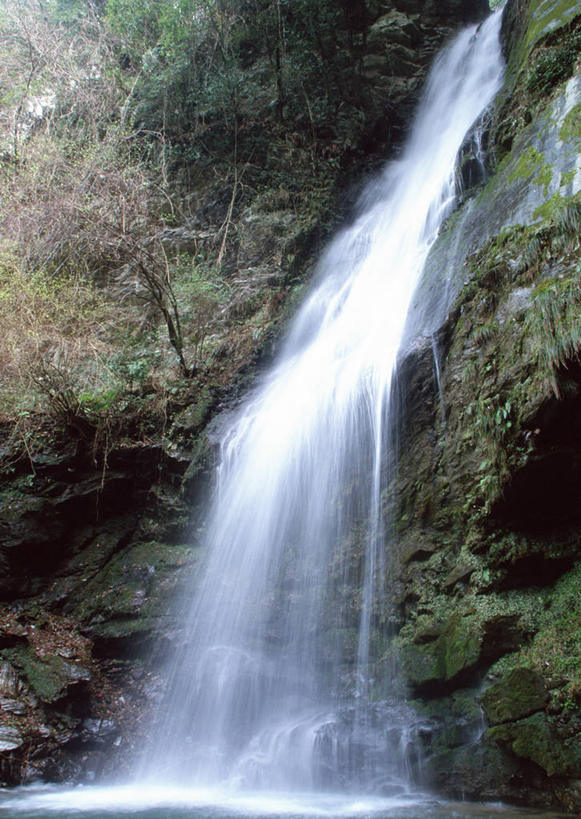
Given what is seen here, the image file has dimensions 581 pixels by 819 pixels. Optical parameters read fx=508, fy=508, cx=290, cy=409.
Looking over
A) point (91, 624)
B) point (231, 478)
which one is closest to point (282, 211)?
point (231, 478)

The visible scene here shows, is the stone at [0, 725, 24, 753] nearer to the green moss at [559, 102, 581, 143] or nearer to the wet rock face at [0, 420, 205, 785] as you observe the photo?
the wet rock face at [0, 420, 205, 785]

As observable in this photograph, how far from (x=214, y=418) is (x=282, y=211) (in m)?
7.10

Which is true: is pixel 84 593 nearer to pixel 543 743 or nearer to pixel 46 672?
pixel 46 672

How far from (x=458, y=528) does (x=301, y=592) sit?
2187mm

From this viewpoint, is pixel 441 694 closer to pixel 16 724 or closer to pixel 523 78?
pixel 16 724

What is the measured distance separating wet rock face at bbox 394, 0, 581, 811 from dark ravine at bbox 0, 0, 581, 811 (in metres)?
0.02

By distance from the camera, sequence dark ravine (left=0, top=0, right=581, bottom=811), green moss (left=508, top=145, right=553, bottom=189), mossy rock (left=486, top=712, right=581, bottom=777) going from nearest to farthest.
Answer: mossy rock (left=486, top=712, right=581, bottom=777) < dark ravine (left=0, top=0, right=581, bottom=811) < green moss (left=508, top=145, right=553, bottom=189)

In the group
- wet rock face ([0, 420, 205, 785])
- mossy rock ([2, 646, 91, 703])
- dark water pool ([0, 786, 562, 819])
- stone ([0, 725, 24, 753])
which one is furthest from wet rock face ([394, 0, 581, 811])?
stone ([0, 725, 24, 753])

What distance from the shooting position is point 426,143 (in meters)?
13.1

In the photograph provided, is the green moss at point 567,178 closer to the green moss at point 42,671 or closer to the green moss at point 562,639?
the green moss at point 562,639

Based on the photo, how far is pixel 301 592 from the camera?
6.33 meters

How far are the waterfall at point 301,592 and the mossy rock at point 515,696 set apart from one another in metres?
0.94

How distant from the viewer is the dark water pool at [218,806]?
154 inches

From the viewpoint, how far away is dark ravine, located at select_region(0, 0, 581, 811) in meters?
4.28
